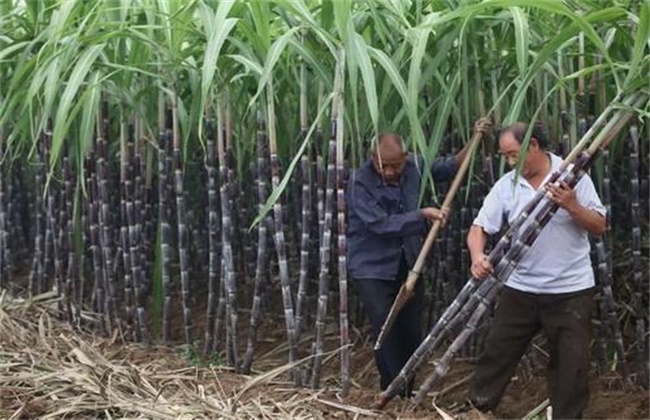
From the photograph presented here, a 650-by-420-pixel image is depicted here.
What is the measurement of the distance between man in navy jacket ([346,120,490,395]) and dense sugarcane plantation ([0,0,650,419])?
0.09m

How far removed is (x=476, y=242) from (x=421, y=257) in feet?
0.60

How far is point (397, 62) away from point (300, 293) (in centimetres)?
77

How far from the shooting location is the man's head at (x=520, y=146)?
2967 mm

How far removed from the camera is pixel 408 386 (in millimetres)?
Result: 3299

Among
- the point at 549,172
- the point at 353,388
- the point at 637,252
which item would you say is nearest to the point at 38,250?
the point at 353,388

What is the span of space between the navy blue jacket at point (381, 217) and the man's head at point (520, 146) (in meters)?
0.36

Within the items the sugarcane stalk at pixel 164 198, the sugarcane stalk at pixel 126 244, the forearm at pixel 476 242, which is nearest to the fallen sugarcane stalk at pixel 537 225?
the forearm at pixel 476 242

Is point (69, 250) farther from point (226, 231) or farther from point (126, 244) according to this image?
point (226, 231)

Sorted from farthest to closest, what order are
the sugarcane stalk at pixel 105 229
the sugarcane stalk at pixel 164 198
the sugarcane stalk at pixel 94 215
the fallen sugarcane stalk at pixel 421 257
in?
the sugarcane stalk at pixel 94 215
the sugarcane stalk at pixel 105 229
the sugarcane stalk at pixel 164 198
the fallen sugarcane stalk at pixel 421 257

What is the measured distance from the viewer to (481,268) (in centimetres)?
293

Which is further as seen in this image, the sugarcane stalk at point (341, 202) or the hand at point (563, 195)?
the sugarcane stalk at point (341, 202)

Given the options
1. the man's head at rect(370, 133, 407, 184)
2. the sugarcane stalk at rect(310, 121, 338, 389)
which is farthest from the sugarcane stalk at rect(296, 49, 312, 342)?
the man's head at rect(370, 133, 407, 184)

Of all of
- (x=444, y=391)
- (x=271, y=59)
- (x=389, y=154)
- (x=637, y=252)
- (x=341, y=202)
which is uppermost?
(x=271, y=59)

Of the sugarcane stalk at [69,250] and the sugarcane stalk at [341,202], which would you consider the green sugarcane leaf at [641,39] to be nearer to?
the sugarcane stalk at [341,202]
